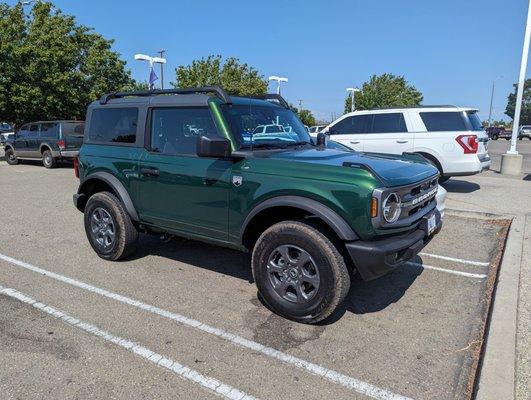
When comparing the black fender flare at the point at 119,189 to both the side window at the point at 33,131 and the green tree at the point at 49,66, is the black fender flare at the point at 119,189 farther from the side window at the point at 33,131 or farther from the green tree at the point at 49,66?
the green tree at the point at 49,66

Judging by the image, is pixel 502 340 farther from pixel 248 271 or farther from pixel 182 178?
pixel 182 178

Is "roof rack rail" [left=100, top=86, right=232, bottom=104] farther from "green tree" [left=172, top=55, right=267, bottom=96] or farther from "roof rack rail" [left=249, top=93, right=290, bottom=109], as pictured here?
"green tree" [left=172, top=55, right=267, bottom=96]

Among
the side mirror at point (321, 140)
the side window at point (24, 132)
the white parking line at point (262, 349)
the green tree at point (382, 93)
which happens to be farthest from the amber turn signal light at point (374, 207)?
the green tree at point (382, 93)

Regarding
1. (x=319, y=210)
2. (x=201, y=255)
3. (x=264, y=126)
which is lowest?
(x=201, y=255)

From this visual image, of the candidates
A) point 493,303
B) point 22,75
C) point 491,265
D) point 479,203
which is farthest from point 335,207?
point 22,75

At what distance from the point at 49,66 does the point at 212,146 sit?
19.9 metres

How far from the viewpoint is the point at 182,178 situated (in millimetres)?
4336

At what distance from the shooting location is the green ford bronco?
3422 mm

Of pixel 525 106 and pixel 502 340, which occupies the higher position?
pixel 525 106

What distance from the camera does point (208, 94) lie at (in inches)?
175

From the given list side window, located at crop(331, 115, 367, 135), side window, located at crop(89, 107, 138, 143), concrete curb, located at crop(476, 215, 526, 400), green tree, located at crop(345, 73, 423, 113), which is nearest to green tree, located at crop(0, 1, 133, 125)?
side window, located at crop(331, 115, 367, 135)

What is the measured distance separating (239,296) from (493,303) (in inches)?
90.4

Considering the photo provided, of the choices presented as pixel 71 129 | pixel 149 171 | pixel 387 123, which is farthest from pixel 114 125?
pixel 71 129

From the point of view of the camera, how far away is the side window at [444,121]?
31.5 ft
